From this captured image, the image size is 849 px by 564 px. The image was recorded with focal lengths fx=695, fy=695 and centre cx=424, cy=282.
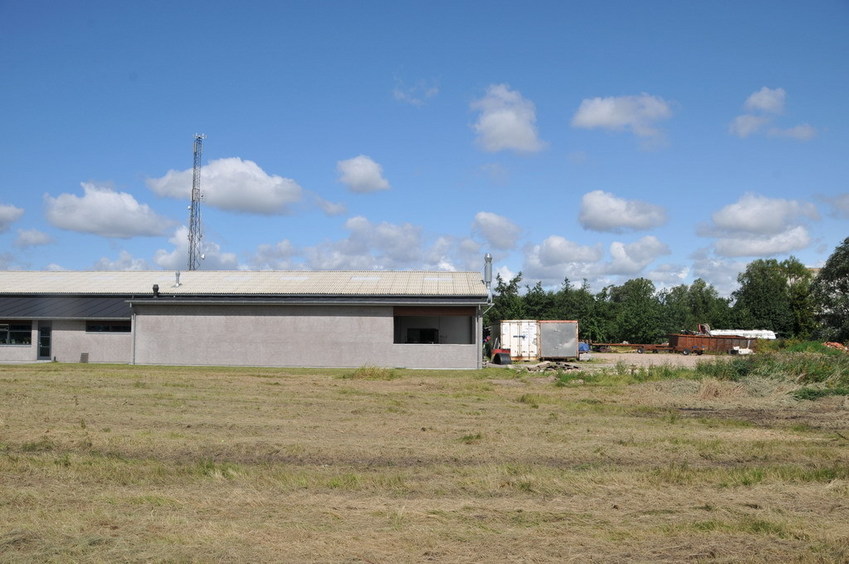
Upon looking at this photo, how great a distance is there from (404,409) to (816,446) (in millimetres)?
9676

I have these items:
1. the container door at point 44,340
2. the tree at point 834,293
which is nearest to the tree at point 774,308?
the tree at point 834,293

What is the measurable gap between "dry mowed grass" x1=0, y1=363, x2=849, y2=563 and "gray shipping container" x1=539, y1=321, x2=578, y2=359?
27.3 m

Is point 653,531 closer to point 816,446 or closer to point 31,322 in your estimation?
point 816,446

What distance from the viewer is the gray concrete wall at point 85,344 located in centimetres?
4112

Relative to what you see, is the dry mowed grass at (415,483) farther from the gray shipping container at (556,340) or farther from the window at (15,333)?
the gray shipping container at (556,340)

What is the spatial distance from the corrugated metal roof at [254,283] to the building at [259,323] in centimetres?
13

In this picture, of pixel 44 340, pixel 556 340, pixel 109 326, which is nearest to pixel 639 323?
pixel 556 340

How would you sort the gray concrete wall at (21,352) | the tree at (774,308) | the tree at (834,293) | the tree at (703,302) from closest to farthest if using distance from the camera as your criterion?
the gray concrete wall at (21,352) → the tree at (834,293) → the tree at (774,308) → the tree at (703,302)

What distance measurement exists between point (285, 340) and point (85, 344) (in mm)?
12797

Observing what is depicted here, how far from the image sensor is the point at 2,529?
295 inches

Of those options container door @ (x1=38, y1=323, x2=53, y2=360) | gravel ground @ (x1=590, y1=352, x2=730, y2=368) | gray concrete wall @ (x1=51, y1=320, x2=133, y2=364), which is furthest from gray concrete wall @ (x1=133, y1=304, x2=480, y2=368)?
gravel ground @ (x1=590, y1=352, x2=730, y2=368)

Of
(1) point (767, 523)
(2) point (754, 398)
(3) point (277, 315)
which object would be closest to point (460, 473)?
(1) point (767, 523)

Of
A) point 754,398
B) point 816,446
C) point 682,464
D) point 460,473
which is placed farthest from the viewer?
point 754,398

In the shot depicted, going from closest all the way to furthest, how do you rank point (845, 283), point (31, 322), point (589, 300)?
point (31, 322), point (845, 283), point (589, 300)
